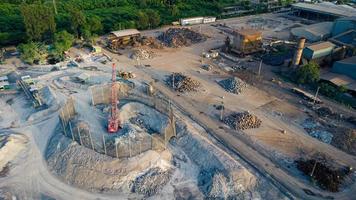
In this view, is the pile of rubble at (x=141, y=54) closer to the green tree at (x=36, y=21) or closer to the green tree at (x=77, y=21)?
the green tree at (x=77, y=21)

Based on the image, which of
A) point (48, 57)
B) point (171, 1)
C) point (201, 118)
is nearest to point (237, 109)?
point (201, 118)

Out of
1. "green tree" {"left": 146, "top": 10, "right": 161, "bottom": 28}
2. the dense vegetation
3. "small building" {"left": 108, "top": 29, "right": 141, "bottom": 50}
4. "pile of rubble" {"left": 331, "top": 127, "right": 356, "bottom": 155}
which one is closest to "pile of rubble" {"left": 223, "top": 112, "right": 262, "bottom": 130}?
"pile of rubble" {"left": 331, "top": 127, "right": 356, "bottom": 155}

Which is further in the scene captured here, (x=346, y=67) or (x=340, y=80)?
(x=346, y=67)

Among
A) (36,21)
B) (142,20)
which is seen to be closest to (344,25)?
(142,20)

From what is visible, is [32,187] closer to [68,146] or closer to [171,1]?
[68,146]

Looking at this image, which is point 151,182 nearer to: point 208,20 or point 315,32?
point 315,32

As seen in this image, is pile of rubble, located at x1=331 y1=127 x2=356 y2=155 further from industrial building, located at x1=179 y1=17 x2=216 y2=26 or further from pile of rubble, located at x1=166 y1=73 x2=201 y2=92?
industrial building, located at x1=179 y1=17 x2=216 y2=26
